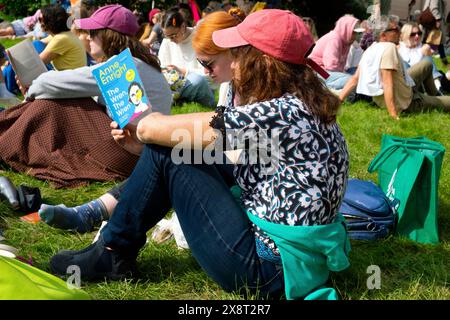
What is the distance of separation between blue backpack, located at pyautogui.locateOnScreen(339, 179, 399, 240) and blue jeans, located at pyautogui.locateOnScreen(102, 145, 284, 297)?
0.97 meters

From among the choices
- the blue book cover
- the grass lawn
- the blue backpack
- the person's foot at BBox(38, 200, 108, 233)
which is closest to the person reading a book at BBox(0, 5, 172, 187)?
the grass lawn

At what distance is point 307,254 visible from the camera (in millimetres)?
2271

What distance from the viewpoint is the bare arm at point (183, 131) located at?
2225 mm

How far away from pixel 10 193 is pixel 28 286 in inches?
72.6

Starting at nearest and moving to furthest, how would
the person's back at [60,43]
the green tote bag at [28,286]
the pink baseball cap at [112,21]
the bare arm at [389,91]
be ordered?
the green tote bag at [28,286]
the pink baseball cap at [112,21]
the person's back at [60,43]
the bare arm at [389,91]

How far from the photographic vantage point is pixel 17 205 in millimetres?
3469

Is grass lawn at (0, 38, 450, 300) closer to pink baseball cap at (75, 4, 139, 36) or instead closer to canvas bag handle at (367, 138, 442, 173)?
canvas bag handle at (367, 138, 442, 173)

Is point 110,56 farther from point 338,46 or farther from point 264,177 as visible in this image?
point 338,46

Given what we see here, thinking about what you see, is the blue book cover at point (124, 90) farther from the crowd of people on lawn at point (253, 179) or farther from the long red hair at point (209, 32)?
the long red hair at point (209, 32)

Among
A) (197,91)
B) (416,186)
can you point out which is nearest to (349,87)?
(197,91)

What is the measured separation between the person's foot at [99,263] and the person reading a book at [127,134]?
52cm

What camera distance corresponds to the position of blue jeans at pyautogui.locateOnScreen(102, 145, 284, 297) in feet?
7.54

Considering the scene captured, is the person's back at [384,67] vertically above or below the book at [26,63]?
below

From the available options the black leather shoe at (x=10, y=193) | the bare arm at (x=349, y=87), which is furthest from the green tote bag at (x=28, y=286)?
the bare arm at (x=349, y=87)
